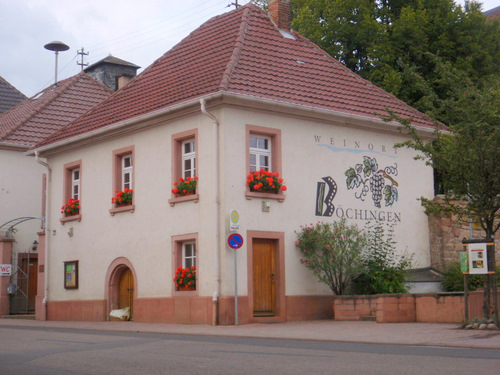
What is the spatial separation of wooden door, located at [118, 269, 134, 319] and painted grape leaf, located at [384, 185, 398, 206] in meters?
7.82

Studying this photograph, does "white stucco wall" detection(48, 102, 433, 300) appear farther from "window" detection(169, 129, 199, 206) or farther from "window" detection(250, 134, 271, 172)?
"window" detection(250, 134, 271, 172)

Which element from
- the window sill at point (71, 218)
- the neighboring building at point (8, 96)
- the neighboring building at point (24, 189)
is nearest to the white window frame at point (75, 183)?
the window sill at point (71, 218)

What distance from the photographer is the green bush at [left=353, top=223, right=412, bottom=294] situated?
21.6 meters

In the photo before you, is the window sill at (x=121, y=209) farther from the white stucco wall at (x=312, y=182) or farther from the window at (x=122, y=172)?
the white stucco wall at (x=312, y=182)

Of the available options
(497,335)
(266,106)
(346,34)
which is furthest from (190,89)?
(346,34)

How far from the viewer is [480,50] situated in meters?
33.7

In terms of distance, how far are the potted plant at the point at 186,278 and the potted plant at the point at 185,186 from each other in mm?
1990

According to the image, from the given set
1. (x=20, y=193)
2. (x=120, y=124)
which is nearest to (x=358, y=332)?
(x=120, y=124)

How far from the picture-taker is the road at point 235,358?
9.91 metres

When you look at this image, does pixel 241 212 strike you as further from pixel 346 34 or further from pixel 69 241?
pixel 346 34

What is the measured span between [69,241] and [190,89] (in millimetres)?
7527

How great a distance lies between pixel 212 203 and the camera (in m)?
20.8

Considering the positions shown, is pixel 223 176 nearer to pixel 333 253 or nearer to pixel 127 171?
pixel 333 253

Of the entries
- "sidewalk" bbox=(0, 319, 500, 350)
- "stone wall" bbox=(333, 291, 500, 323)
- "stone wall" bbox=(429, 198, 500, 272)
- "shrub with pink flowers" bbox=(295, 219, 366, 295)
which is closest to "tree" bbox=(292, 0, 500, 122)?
"stone wall" bbox=(429, 198, 500, 272)
